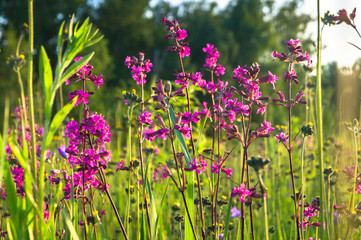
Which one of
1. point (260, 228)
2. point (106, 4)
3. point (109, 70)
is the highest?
point (106, 4)

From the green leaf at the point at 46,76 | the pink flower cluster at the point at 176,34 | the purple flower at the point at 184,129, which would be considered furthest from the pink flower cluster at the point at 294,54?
the green leaf at the point at 46,76

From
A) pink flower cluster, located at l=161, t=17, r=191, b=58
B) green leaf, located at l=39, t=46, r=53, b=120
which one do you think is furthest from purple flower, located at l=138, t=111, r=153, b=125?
green leaf, located at l=39, t=46, r=53, b=120

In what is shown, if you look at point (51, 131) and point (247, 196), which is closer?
point (51, 131)

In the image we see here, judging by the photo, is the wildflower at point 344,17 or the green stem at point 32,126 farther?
the wildflower at point 344,17

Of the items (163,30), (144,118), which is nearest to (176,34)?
(144,118)

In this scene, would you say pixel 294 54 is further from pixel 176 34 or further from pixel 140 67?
pixel 140 67

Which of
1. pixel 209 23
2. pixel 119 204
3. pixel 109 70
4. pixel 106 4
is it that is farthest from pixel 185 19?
pixel 119 204

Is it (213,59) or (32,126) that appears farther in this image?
(213,59)

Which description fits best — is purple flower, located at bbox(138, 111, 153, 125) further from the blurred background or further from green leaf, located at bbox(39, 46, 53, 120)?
the blurred background

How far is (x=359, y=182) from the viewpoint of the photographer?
1.51m

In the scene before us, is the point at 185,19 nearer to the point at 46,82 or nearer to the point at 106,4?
the point at 106,4

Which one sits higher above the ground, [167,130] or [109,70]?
[109,70]

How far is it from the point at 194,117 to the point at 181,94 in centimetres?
15

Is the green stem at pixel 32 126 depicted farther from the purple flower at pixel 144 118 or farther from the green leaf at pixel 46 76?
the purple flower at pixel 144 118
